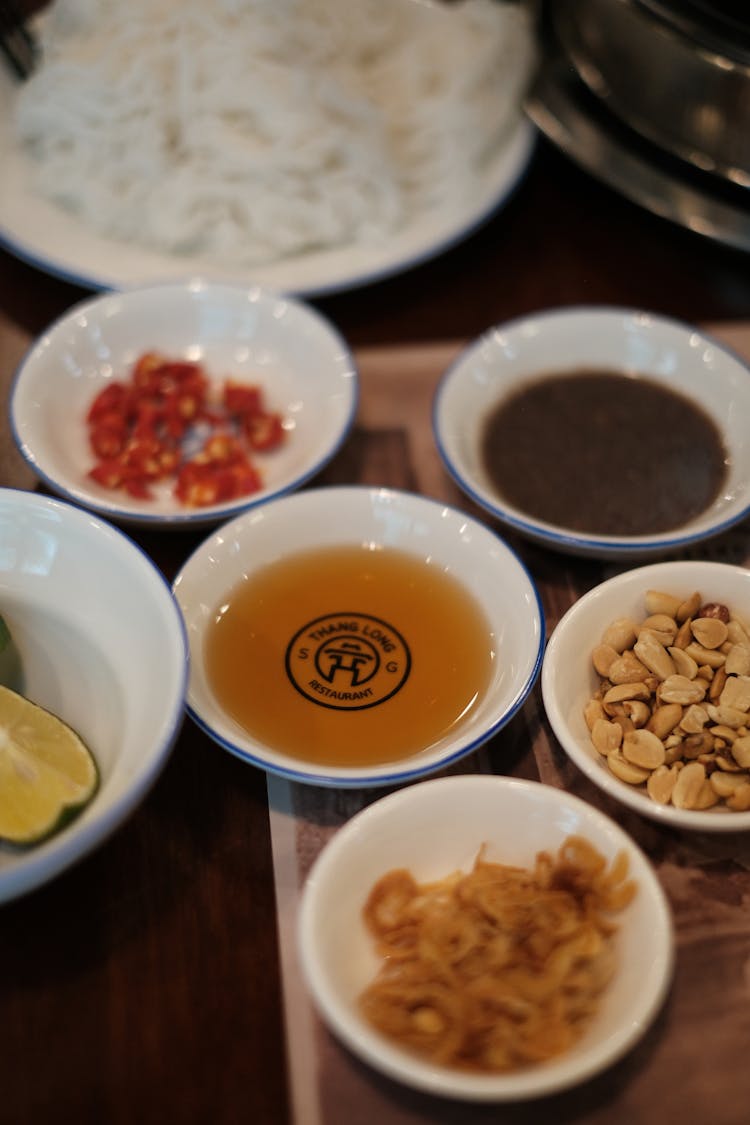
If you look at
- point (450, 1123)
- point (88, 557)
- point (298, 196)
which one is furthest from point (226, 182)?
point (450, 1123)

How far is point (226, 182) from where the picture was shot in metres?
2.13

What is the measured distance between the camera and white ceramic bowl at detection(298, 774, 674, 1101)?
0.96 m

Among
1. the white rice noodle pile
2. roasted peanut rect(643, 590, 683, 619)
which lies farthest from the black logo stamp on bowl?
the white rice noodle pile

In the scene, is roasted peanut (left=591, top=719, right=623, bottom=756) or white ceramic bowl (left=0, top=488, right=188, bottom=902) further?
roasted peanut (left=591, top=719, right=623, bottom=756)

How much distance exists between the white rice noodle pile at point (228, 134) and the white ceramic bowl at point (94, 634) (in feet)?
3.45

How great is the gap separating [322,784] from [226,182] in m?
1.47

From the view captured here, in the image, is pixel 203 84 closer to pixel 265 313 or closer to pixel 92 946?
pixel 265 313

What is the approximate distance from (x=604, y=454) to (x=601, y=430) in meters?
0.07

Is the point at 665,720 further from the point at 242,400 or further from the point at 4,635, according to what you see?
the point at 242,400

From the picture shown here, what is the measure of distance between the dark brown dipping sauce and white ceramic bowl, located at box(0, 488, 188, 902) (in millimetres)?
715

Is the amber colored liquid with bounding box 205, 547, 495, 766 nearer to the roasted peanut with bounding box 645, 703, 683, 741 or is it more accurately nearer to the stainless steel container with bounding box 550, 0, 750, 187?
the roasted peanut with bounding box 645, 703, 683, 741

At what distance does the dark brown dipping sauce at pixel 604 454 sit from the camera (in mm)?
1687

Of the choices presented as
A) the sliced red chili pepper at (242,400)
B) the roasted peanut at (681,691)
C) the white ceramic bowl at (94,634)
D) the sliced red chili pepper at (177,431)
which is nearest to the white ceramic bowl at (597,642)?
the roasted peanut at (681,691)

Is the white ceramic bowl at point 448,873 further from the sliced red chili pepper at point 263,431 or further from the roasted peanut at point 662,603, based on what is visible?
the sliced red chili pepper at point 263,431
